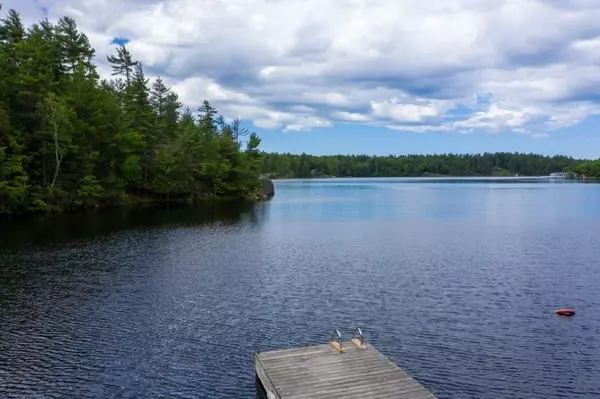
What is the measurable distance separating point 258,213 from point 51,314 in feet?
171

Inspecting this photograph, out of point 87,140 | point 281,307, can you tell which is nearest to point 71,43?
point 87,140

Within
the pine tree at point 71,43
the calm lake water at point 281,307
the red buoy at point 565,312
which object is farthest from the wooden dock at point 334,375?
the pine tree at point 71,43

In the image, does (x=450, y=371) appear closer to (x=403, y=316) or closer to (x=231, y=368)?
(x=403, y=316)

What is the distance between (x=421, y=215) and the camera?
228 feet

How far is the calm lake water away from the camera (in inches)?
668

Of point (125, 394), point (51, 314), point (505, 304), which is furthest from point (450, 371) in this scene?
point (51, 314)

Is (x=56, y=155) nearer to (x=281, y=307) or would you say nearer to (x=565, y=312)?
(x=281, y=307)

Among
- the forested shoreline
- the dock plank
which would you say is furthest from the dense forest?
the dock plank

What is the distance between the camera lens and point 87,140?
246ft

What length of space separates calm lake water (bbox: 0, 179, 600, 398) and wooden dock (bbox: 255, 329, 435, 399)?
1.39m

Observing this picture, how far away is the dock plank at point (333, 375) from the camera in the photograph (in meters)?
14.0

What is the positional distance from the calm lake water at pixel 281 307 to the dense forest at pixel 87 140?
734 inches

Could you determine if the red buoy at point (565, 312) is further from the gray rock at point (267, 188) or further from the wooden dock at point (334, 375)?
the gray rock at point (267, 188)

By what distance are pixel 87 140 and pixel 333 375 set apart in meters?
70.0
